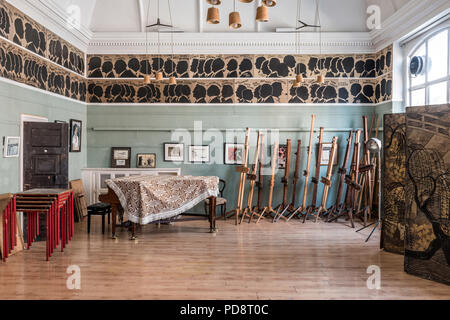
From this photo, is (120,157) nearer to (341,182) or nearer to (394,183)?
(341,182)

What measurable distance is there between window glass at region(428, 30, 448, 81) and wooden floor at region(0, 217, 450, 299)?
3432 millimetres

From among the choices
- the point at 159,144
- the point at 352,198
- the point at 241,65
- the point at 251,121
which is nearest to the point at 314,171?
the point at 352,198

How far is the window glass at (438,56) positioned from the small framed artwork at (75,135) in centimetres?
769

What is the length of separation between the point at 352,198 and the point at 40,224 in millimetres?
6275

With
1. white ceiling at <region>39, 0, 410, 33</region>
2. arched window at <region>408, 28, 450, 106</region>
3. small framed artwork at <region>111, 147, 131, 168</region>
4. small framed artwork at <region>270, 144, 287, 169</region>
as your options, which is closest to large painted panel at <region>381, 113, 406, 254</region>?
arched window at <region>408, 28, 450, 106</region>

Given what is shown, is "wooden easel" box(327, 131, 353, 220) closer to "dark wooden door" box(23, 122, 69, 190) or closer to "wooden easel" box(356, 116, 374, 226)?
"wooden easel" box(356, 116, 374, 226)

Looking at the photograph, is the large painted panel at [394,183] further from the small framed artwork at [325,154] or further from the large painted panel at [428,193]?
the small framed artwork at [325,154]

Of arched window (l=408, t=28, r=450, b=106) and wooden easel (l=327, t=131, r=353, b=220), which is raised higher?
arched window (l=408, t=28, r=450, b=106)

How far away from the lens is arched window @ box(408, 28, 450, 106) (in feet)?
20.9

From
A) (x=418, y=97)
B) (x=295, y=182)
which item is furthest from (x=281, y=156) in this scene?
(x=418, y=97)

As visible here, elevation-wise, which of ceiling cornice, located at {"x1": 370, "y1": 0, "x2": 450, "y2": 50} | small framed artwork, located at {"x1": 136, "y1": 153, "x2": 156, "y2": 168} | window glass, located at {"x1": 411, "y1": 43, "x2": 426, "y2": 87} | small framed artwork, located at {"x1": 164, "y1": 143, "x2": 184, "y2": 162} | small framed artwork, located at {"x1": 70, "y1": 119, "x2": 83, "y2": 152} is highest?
ceiling cornice, located at {"x1": 370, "y1": 0, "x2": 450, "y2": 50}

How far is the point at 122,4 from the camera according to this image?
8352 millimetres

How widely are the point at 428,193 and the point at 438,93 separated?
335 centimetres
